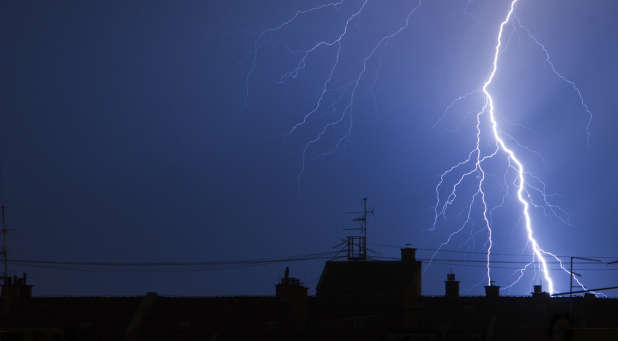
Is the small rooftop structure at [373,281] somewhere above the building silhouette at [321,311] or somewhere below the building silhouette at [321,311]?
above

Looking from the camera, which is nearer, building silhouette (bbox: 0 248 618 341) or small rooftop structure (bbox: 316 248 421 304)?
building silhouette (bbox: 0 248 618 341)

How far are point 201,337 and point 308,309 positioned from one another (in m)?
6.43

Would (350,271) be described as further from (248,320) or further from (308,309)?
(248,320)

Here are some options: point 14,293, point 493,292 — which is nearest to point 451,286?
point 493,292

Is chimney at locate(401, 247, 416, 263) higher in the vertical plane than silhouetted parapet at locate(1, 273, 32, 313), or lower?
higher

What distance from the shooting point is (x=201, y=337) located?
2628 cm

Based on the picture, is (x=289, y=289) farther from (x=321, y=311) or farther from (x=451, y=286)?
(x=451, y=286)

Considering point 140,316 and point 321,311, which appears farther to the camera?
point 321,311

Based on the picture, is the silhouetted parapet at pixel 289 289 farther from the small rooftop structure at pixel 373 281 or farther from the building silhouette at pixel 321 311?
the small rooftop structure at pixel 373 281

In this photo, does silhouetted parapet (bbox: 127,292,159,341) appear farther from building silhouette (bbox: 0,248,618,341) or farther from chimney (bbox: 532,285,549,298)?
chimney (bbox: 532,285,549,298)

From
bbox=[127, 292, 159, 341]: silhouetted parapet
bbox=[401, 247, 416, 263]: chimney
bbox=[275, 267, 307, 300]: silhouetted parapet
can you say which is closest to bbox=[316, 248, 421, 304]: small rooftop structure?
bbox=[401, 247, 416, 263]: chimney

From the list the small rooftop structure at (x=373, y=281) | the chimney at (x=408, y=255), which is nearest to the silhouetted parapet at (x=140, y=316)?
the small rooftop structure at (x=373, y=281)

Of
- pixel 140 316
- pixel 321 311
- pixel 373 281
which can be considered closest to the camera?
pixel 140 316

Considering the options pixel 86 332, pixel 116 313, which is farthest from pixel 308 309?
pixel 86 332
